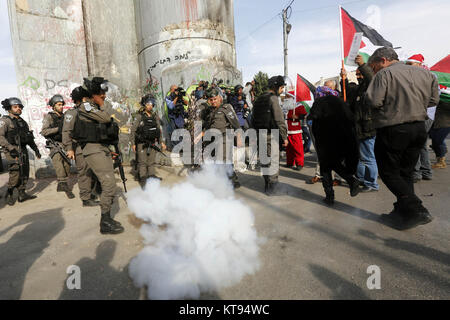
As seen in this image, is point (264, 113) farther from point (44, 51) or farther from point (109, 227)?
point (44, 51)

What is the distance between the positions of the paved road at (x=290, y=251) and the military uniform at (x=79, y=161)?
1.14 feet

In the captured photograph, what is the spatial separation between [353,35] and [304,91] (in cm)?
122

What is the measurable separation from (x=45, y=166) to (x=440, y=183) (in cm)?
909

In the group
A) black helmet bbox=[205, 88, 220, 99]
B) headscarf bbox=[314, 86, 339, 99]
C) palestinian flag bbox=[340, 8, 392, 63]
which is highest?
palestinian flag bbox=[340, 8, 392, 63]

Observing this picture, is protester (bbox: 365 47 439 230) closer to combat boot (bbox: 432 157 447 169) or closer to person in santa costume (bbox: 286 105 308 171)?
person in santa costume (bbox: 286 105 308 171)

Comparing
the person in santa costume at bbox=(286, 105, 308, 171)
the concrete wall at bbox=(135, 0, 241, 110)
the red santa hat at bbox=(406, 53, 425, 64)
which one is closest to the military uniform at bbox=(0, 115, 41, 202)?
the concrete wall at bbox=(135, 0, 241, 110)

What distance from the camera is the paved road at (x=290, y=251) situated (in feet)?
6.86

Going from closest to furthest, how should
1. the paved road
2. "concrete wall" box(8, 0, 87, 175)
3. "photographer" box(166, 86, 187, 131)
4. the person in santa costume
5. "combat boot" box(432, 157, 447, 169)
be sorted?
the paved road, "combat boot" box(432, 157, 447, 169), the person in santa costume, "concrete wall" box(8, 0, 87, 175), "photographer" box(166, 86, 187, 131)

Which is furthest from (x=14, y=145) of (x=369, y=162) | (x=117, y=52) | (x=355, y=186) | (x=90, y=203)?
(x=369, y=162)

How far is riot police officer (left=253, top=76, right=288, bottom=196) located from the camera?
14.9ft

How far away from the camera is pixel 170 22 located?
8.21 metres

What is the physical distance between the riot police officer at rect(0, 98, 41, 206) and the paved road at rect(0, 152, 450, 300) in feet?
2.48

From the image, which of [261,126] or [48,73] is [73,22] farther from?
[261,126]
